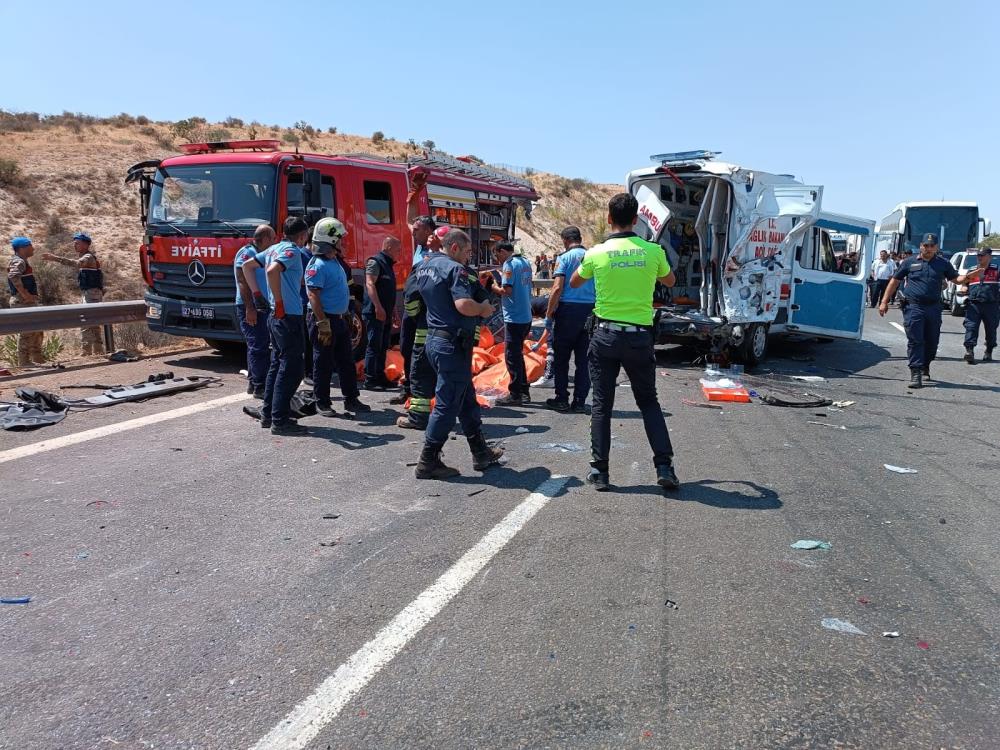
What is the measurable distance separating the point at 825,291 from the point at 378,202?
700 centimetres

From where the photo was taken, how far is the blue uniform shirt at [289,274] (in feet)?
21.1

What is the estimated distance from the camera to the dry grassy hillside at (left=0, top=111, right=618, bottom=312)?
2505cm

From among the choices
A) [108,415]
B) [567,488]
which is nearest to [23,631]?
[567,488]

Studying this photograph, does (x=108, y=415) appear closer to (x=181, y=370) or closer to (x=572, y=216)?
(x=181, y=370)

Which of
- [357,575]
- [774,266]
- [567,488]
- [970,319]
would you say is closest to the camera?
[357,575]

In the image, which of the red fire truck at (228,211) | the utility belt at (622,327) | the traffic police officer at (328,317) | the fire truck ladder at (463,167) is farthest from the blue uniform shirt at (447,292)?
the fire truck ladder at (463,167)

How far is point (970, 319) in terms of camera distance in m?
11.9

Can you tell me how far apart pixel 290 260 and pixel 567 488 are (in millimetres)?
3216

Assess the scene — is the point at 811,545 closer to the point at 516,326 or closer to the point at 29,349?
the point at 516,326

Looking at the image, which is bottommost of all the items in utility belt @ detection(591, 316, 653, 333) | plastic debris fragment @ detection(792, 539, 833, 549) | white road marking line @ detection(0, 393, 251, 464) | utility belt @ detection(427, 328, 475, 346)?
plastic debris fragment @ detection(792, 539, 833, 549)

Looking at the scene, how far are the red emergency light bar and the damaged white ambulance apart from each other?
5243 mm

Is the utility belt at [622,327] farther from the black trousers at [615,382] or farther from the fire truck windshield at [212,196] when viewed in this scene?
the fire truck windshield at [212,196]

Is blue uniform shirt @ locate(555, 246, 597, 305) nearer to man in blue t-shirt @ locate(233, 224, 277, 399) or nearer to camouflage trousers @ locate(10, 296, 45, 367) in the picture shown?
man in blue t-shirt @ locate(233, 224, 277, 399)

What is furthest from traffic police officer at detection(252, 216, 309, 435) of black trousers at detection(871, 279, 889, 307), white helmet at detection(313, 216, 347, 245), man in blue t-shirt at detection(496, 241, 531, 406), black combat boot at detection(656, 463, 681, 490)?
black trousers at detection(871, 279, 889, 307)
